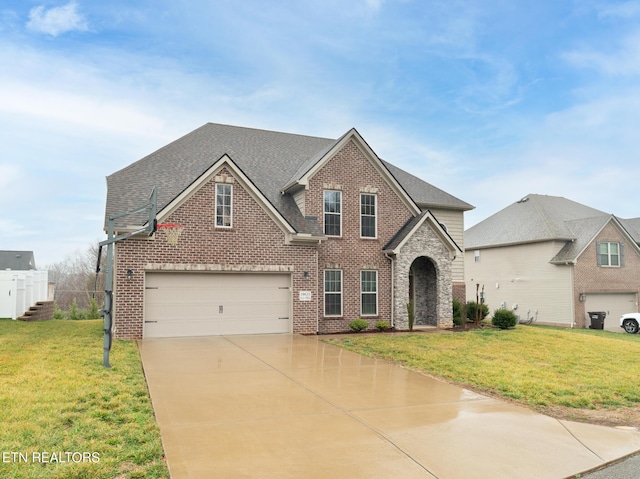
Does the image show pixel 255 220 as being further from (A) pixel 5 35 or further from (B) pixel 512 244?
(B) pixel 512 244

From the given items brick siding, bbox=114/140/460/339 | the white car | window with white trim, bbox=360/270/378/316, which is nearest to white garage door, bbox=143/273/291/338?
brick siding, bbox=114/140/460/339

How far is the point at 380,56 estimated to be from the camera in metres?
19.2

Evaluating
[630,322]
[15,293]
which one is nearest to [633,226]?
[630,322]

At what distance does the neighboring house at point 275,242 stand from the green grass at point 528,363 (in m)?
2.77

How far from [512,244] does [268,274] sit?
800 inches

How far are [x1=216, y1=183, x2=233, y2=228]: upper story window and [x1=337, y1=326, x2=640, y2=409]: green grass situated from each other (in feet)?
18.4

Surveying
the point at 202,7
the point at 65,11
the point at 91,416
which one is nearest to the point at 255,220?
the point at 202,7

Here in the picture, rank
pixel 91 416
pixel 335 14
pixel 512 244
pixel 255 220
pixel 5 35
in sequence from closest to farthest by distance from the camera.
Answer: pixel 91 416, pixel 5 35, pixel 335 14, pixel 255 220, pixel 512 244

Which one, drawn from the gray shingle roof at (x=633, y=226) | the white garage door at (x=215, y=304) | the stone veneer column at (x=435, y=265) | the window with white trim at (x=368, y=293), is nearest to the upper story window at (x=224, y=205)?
the white garage door at (x=215, y=304)

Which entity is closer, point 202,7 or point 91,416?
point 91,416

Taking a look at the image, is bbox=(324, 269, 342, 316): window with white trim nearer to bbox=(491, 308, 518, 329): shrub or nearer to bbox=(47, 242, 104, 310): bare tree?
bbox=(491, 308, 518, 329): shrub

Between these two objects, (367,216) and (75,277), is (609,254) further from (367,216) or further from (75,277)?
(75,277)

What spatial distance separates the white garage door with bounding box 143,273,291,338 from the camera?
52.1 feet

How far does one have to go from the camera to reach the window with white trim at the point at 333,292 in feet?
61.8
